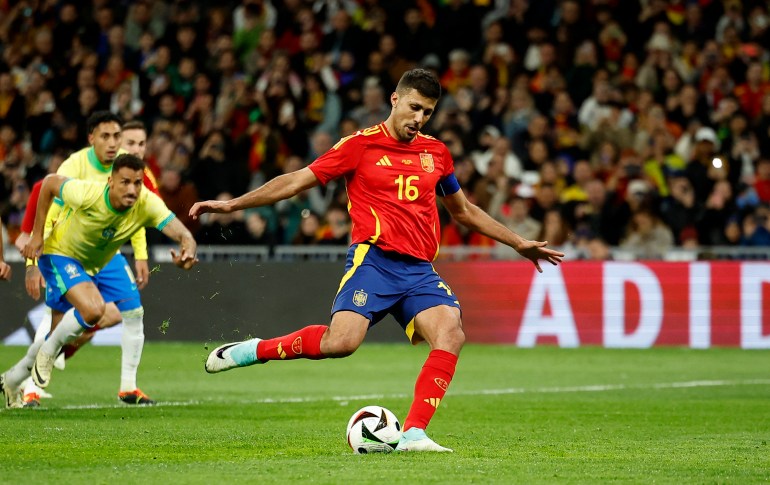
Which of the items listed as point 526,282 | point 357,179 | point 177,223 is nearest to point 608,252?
point 526,282

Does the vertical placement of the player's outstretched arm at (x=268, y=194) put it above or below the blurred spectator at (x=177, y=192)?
above

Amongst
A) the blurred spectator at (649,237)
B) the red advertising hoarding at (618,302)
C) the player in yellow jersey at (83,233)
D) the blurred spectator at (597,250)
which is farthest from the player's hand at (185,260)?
the blurred spectator at (649,237)

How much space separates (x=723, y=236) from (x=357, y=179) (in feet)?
37.3

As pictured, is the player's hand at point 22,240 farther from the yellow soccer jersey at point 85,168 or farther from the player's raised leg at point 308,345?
the player's raised leg at point 308,345

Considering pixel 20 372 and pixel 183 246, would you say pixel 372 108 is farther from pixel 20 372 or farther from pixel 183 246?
pixel 183 246

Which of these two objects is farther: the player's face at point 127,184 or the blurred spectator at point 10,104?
the blurred spectator at point 10,104

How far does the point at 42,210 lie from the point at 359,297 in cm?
342

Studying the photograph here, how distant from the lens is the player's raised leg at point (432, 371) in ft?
26.4

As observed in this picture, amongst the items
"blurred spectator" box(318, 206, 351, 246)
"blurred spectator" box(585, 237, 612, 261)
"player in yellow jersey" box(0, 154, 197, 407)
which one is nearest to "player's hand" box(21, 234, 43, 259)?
"player in yellow jersey" box(0, 154, 197, 407)

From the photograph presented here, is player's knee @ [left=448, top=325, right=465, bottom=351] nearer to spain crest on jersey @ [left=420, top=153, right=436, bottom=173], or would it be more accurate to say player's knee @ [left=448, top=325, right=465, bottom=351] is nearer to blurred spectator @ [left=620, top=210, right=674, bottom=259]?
spain crest on jersey @ [left=420, top=153, right=436, bottom=173]

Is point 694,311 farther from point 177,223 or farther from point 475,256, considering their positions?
point 177,223

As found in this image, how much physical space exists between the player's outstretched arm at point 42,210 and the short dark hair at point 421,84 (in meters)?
3.56

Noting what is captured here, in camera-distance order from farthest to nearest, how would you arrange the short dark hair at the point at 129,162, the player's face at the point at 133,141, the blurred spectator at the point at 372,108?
the blurred spectator at the point at 372,108 → the player's face at the point at 133,141 → the short dark hair at the point at 129,162

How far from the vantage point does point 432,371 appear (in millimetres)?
8180
